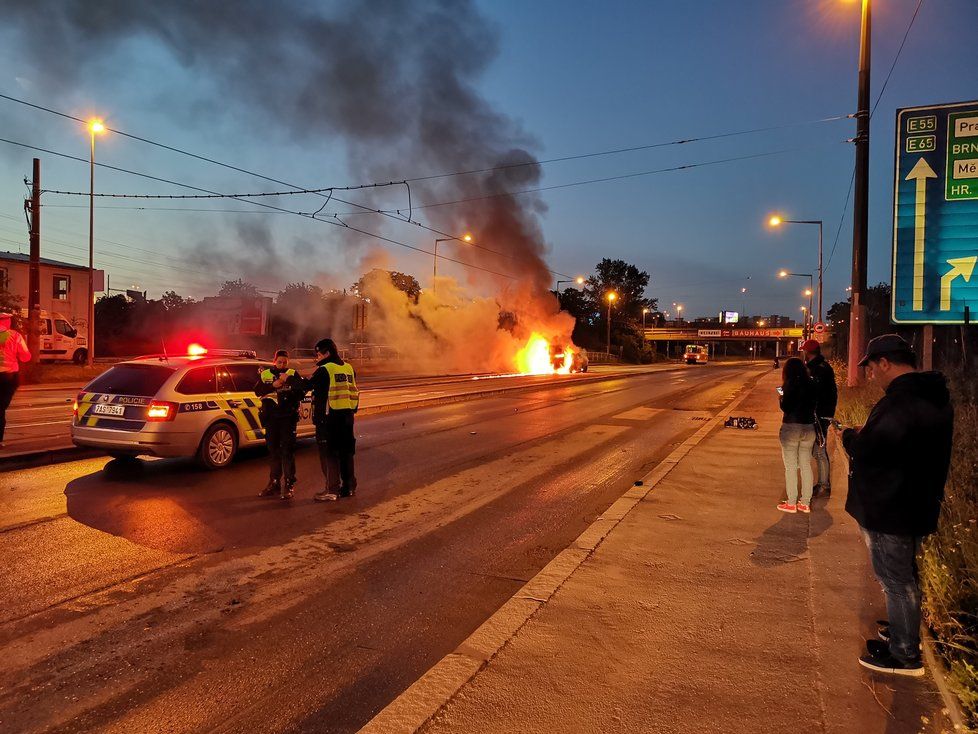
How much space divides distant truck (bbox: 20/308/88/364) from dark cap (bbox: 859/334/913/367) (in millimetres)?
31961

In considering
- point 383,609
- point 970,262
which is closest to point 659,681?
point 383,609

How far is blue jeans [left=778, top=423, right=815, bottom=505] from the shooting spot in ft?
19.3

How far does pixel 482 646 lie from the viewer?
3.39 metres

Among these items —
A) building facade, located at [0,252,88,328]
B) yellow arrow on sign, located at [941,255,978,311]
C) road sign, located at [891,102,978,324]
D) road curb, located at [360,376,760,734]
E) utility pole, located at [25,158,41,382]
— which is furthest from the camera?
building facade, located at [0,252,88,328]

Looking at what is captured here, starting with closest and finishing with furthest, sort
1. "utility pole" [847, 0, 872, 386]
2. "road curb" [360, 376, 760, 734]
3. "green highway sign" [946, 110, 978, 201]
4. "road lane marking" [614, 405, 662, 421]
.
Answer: "road curb" [360, 376, 760, 734], "green highway sign" [946, 110, 978, 201], "utility pole" [847, 0, 872, 386], "road lane marking" [614, 405, 662, 421]

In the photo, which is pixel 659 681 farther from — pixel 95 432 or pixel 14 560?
pixel 95 432

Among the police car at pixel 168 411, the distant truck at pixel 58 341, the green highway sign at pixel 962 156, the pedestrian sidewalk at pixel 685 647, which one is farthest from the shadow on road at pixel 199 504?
the distant truck at pixel 58 341

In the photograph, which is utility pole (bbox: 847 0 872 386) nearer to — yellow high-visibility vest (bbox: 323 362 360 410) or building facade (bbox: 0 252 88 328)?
yellow high-visibility vest (bbox: 323 362 360 410)

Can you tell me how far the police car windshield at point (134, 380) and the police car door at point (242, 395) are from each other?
682mm

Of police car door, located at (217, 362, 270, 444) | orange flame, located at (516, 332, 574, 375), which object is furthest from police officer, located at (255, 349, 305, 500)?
orange flame, located at (516, 332, 574, 375)

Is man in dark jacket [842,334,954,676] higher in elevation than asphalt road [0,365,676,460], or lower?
higher

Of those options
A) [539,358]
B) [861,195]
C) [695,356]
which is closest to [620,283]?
[695,356]

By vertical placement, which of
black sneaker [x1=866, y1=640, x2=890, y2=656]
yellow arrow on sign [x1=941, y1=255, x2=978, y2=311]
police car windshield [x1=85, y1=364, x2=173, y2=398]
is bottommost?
black sneaker [x1=866, y1=640, x2=890, y2=656]

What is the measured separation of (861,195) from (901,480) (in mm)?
11397
